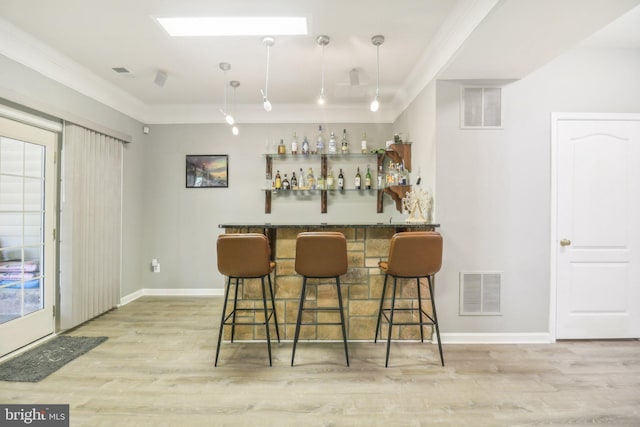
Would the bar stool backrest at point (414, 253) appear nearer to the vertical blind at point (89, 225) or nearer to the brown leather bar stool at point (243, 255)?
the brown leather bar stool at point (243, 255)

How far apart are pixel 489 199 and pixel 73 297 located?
413cm

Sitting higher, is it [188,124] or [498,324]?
[188,124]

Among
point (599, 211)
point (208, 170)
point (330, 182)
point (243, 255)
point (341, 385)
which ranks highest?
point (208, 170)

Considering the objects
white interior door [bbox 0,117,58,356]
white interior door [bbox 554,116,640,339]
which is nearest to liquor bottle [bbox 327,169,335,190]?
white interior door [bbox 554,116,640,339]

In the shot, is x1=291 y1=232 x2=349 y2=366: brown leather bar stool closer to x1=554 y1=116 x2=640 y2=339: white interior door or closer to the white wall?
the white wall

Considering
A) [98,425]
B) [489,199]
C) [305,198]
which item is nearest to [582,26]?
[489,199]

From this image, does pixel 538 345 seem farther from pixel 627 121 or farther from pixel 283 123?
pixel 283 123

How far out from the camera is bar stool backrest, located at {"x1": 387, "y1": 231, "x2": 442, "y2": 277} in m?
2.32

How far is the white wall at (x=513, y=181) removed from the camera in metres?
2.82

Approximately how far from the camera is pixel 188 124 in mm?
4387

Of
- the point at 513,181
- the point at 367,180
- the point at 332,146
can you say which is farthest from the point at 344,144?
the point at 513,181

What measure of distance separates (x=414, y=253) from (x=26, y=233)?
332 cm

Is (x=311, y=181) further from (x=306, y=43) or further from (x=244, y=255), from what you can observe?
(x=244, y=255)

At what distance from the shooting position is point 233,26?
2400 millimetres
